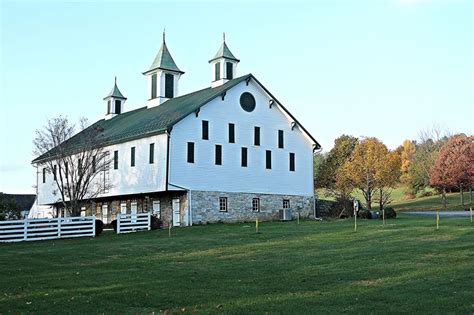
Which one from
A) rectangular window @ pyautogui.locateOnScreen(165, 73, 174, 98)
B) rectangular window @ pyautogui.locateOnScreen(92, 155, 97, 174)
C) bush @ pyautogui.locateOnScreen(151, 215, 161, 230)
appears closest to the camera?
bush @ pyautogui.locateOnScreen(151, 215, 161, 230)

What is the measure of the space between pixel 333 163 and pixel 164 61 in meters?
23.3

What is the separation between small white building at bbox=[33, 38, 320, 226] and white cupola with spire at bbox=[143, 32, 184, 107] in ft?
8.07

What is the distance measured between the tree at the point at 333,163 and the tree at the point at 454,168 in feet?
29.2

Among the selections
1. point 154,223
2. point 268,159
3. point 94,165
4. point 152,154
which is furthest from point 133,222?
point 268,159

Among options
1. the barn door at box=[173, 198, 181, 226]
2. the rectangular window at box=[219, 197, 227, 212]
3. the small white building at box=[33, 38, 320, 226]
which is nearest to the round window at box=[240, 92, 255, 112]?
the small white building at box=[33, 38, 320, 226]

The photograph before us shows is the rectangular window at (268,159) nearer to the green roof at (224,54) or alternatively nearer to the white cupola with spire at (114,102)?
the green roof at (224,54)

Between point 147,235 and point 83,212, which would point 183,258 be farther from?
point 83,212

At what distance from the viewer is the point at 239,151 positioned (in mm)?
40750

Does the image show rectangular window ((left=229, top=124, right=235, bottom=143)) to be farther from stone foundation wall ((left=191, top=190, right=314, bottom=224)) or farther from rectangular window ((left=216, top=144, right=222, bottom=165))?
stone foundation wall ((left=191, top=190, right=314, bottom=224))

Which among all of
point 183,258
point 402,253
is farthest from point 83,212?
point 402,253

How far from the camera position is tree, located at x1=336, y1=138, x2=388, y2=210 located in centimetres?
5741

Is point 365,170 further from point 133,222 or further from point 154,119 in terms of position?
point 133,222

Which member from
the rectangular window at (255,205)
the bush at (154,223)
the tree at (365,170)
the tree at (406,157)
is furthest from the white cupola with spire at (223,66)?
the tree at (406,157)

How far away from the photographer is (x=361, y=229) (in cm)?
2767
